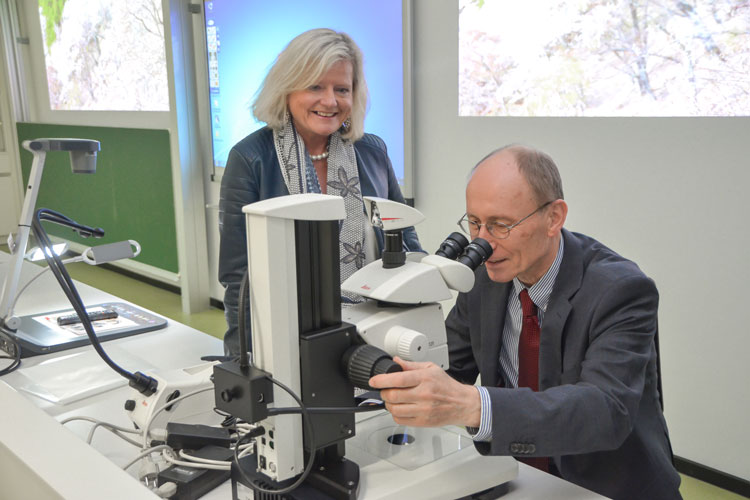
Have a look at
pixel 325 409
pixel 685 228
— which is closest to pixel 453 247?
pixel 325 409

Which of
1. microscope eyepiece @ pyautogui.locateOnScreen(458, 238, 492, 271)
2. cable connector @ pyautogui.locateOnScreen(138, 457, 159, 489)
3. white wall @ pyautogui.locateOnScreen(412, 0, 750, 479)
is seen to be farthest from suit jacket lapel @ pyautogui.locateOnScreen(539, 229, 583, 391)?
white wall @ pyautogui.locateOnScreen(412, 0, 750, 479)

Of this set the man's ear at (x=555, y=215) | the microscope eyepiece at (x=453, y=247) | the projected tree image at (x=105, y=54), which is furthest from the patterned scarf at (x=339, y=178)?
the projected tree image at (x=105, y=54)

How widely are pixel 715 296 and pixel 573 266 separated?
1291mm

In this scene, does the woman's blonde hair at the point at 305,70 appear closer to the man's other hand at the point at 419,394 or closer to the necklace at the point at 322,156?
the necklace at the point at 322,156

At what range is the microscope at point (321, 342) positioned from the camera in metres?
0.88

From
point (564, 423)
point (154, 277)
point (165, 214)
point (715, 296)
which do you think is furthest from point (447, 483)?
point (154, 277)

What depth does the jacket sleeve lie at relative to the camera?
1.75m

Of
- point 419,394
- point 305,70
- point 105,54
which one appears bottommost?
point 419,394

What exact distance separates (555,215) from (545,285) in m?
0.14

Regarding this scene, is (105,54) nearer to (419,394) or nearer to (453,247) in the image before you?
(453,247)

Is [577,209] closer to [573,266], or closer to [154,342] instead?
[573,266]

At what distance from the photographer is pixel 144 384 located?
3.97 feet

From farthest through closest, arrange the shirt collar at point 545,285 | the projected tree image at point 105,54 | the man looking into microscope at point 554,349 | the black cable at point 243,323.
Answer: the projected tree image at point 105,54
the shirt collar at point 545,285
the man looking into microscope at point 554,349
the black cable at point 243,323

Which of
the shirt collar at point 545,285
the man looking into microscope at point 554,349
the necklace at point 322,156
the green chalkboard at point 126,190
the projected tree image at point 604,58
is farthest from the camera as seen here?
the green chalkboard at point 126,190
